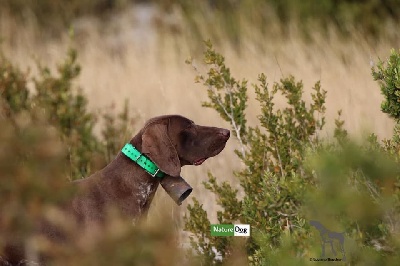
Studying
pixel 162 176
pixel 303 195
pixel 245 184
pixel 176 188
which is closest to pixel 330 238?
pixel 303 195

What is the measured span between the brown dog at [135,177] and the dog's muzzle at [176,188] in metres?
0.03

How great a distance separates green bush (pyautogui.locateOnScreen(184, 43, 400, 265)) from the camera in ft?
7.73

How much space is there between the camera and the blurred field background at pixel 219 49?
878 cm

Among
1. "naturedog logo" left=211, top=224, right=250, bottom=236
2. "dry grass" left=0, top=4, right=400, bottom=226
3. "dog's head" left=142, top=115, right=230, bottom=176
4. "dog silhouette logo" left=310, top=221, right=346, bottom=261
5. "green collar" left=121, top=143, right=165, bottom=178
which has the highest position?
"dry grass" left=0, top=4, right=400, bottom=226

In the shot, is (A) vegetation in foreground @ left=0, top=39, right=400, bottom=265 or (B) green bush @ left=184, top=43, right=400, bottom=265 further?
(B) green bush @ left=184, top=43, right=400, bottom=265

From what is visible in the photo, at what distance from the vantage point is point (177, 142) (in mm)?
4727

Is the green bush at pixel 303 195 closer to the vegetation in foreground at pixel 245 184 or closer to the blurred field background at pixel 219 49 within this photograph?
the vegetation in foreground at pixel 245 184

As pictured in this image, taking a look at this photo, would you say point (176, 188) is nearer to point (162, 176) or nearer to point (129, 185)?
point (162, 176)

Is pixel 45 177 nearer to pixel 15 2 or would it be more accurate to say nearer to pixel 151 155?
pixel 151 155

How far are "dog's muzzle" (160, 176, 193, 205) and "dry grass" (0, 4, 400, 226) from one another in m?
1.45

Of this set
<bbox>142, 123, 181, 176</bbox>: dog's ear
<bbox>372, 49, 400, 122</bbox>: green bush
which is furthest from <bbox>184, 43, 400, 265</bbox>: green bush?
<bbox>142, 123, 181, 176</bbox>: dog's ear

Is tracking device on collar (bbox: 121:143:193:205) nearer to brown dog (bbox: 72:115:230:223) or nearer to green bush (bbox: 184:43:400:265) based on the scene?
brown dog (bbox: 72:115:230:223)

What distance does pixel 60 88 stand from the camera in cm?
727

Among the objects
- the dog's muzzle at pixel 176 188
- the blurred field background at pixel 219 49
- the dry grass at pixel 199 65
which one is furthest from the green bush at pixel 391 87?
the dry grass at pixel 199 65
